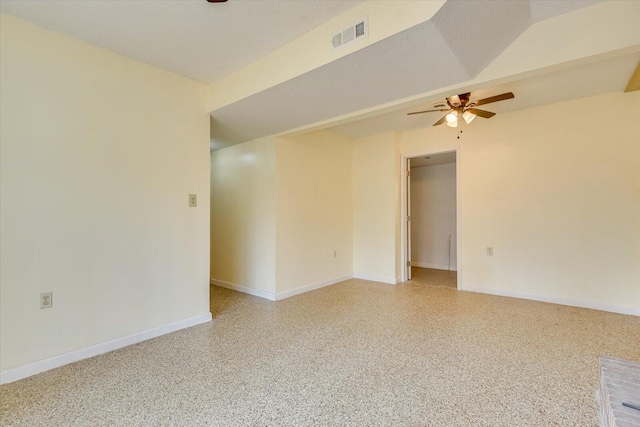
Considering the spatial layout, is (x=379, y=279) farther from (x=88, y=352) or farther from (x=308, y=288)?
(x=88, y=352)

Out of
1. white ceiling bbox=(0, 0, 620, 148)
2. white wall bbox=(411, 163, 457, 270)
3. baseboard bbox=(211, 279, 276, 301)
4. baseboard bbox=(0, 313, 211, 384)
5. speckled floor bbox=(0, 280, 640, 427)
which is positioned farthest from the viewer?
white wall bbox=(411, 163, 457, 270)

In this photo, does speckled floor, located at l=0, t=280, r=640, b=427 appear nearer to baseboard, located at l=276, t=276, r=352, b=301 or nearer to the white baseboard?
baseboard, located at l=276, t=276, r=352, b=301

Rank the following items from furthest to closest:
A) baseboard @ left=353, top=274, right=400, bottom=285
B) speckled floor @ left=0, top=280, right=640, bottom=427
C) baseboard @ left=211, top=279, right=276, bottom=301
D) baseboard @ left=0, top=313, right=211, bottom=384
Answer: baseboard @ left=353, top=274, right=400, bottom=285, baseboard @ left=211, top=279, right=276, bottom=301, baseboard @ left=0, top=313, right=211, bottom=384, speckled floor @ left=0, top=280, right=640, bottom=427

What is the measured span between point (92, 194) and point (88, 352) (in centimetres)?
125

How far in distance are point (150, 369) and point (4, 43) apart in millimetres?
2478

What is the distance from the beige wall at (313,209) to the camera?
4.05m

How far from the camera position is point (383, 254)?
4770 mm

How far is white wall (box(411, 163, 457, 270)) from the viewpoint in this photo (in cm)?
612

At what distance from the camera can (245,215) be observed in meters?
4.34

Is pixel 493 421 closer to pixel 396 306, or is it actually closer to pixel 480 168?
pixel 396 306

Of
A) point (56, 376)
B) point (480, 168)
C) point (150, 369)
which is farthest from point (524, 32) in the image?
point (56, 376)

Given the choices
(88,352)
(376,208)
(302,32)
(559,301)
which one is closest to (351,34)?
(302,32)

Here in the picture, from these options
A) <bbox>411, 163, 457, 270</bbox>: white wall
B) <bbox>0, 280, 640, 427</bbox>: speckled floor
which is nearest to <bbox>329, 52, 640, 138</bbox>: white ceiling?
<bbox>0, 280, 640, 427</bbox>: speckled floor

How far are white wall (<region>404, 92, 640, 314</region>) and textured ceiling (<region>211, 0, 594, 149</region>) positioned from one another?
213 cm
